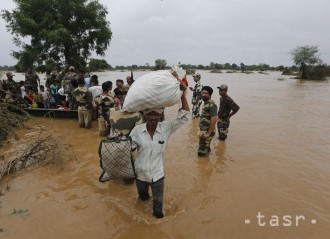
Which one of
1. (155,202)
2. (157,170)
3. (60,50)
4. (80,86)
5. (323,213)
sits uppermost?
(60,50)

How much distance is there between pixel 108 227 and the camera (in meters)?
3.38

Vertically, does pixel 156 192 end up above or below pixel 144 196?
above

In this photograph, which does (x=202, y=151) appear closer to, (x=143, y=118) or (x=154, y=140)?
(x=143, y=118)

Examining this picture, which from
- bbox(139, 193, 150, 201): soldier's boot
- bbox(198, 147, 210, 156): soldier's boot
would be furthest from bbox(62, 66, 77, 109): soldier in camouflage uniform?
bbox(139, 193, 150, 201): soldier's boot

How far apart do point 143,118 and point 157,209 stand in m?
1.43

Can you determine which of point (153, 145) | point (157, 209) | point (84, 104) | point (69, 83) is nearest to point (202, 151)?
point (157, 209)

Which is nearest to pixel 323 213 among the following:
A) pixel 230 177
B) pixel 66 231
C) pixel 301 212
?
pixel 301 212

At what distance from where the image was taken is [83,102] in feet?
24.6

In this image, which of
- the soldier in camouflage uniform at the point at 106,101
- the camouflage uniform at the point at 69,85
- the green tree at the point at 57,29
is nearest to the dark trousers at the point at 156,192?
the soldier in camouflage uniform at the point at 106,101

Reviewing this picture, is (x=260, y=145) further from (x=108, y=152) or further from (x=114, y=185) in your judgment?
(x=108, y=152)

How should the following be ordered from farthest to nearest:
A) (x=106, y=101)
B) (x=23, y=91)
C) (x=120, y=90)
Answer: (x=23, y=91), (x=120, y=90), (x=106, y=101)

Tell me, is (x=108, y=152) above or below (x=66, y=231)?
above

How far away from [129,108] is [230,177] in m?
2.57

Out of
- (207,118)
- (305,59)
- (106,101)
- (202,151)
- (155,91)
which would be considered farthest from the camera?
(305,59)
